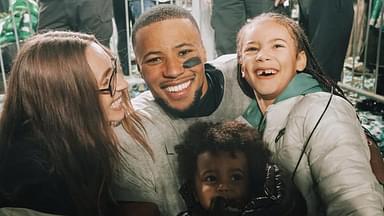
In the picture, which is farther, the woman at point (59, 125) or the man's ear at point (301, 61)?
the man's ear at point (301, 61)

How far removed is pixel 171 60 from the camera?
72 cm

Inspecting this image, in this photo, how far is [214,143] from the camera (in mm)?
732

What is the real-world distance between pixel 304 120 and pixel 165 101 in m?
0.26

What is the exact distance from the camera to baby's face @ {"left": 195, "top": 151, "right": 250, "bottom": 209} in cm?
71

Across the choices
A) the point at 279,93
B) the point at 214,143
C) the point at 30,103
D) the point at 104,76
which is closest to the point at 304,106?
the point at 279,93

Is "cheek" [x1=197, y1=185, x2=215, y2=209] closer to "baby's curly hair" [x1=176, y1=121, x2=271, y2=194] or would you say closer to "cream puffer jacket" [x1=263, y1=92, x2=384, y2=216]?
"baby's curly hair" [x1=176, y1=121, x2=271, y2=194]

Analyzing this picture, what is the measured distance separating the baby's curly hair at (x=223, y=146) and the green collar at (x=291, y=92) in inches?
0.8

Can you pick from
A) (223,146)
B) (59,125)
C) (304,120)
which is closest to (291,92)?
(304,120)

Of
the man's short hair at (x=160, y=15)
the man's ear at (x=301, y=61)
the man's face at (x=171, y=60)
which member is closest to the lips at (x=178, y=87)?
the man's face at (x=171, y=60)

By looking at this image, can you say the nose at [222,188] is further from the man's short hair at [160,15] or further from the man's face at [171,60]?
the man's short hair at [160,15]

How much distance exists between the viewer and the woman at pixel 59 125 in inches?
26.2

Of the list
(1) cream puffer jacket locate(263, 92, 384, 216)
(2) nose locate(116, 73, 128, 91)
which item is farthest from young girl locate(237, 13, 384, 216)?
(2) nose locate(116, 73, 128, 91)

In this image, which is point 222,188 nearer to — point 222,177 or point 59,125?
point 222,177

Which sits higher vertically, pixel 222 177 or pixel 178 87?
pixel 178 87
